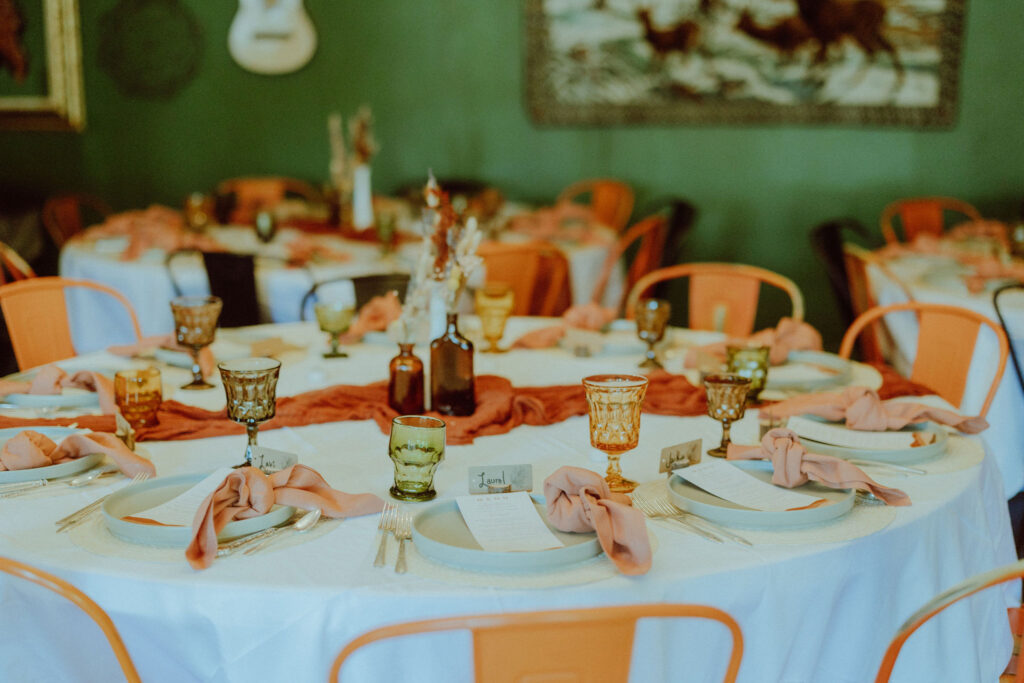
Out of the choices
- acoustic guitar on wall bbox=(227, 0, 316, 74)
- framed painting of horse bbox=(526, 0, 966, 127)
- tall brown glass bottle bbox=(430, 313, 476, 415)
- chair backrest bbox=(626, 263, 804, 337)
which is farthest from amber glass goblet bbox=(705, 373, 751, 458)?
acoustic guitar on wall bbox=(227, 0, 316, 74)

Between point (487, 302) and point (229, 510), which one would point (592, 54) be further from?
point (229, 510)

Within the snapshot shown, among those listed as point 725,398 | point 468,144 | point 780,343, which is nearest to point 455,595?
point 725,398

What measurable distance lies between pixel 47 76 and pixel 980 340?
4.93 meters

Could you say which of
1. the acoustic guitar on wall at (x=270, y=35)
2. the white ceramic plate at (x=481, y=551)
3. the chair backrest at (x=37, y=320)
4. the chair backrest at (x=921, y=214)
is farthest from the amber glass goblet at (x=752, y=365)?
the acoustic guitar on wall at (x=270, y=35)

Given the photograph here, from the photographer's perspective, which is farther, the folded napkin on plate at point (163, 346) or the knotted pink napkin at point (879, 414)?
the folded napkin on plate at point (163, 346)

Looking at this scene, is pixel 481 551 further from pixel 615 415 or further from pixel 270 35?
pixel 270 35

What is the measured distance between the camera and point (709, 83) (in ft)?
17.6

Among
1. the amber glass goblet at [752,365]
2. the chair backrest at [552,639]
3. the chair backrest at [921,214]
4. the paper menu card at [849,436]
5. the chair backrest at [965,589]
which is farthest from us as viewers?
the chair backrest at [921,214]

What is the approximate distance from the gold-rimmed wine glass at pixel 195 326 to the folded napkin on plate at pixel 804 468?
1.10 m

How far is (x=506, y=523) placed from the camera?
1270mm

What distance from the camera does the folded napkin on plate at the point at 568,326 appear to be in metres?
2.38

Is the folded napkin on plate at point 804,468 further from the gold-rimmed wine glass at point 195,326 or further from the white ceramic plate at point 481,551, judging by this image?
the gold-rimmed wine glass at point 195,326

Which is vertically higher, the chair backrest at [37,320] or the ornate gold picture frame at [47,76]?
the ornate gold picture frame at [47,76]

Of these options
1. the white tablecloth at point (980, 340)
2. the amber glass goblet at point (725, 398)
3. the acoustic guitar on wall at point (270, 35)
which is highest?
the acoustic guitar on wall at point (270, 35)
